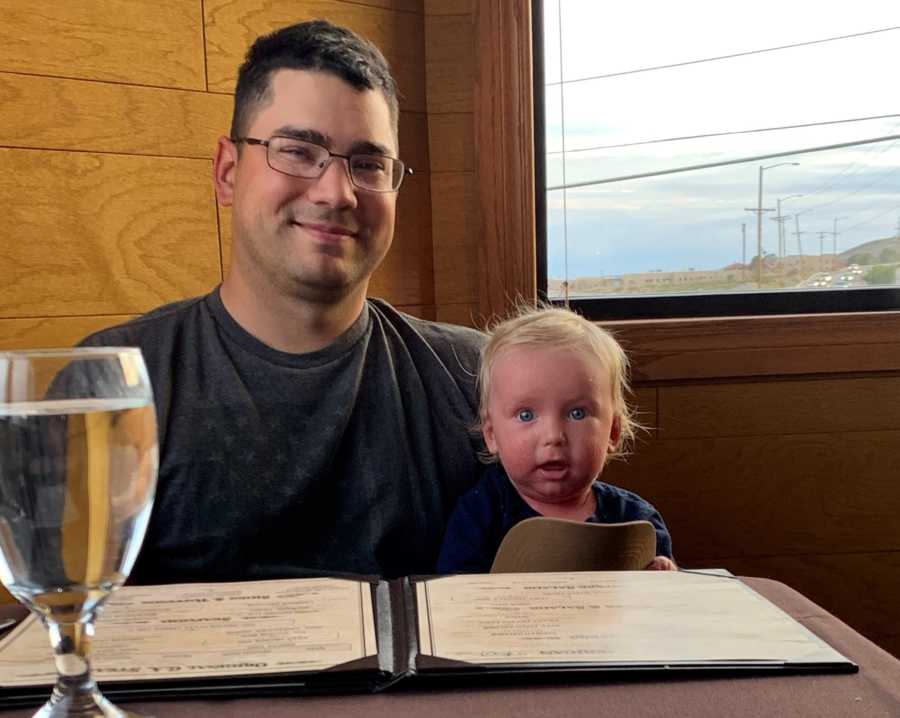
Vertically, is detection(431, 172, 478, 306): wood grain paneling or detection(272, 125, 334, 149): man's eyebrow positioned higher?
detection(272, 125, 334, 149): man's eyebrow

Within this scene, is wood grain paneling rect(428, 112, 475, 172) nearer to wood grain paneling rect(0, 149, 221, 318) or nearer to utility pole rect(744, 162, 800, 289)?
wood grain paneling rect(0, 149, 221, 318)

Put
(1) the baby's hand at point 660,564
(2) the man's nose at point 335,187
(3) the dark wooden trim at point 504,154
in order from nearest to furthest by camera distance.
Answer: (1) the baby's hand at point 660,564, (2) the man's nose at point 335,187, (3) the dark wooden trim at point 504,154

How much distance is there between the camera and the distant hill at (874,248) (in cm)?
207

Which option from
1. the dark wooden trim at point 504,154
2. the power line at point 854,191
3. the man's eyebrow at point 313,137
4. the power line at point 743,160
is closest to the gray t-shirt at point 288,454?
the man's eyebrow at point 313,137

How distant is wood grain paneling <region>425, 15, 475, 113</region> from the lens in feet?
6.29

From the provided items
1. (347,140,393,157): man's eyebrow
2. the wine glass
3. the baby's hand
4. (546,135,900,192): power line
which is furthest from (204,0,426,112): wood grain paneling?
the wine glass

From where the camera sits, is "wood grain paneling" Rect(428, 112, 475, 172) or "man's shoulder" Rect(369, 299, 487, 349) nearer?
"man's shoulder" Rect(369, 299, 487, 349)

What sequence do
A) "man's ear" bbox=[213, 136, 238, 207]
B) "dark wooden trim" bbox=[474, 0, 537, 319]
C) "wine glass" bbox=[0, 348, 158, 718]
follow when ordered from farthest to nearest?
1. "dark wooden trim" bbox=[474, 0, 537, 319]
2. "man's ear" bbox=[213, 136, 238, 207]
3. "wine glass" bbox=[0, 348, 158, 718]

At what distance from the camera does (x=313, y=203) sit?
1266 mm

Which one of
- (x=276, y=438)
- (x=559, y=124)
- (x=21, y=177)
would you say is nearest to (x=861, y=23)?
(x=559, y=124)

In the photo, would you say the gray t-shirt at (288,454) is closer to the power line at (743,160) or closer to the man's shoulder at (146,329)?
the man's shoulder at (146,329)

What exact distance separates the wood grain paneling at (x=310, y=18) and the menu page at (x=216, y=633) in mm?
1268

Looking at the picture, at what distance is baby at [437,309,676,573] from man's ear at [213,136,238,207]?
1.63 ft

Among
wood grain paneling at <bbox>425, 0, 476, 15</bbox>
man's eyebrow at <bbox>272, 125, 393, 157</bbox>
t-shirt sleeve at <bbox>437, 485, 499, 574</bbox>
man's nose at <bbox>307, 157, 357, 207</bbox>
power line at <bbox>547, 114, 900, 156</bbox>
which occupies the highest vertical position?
wood grain paneling at <bbox>425, 0, 476, 15</bbox>
